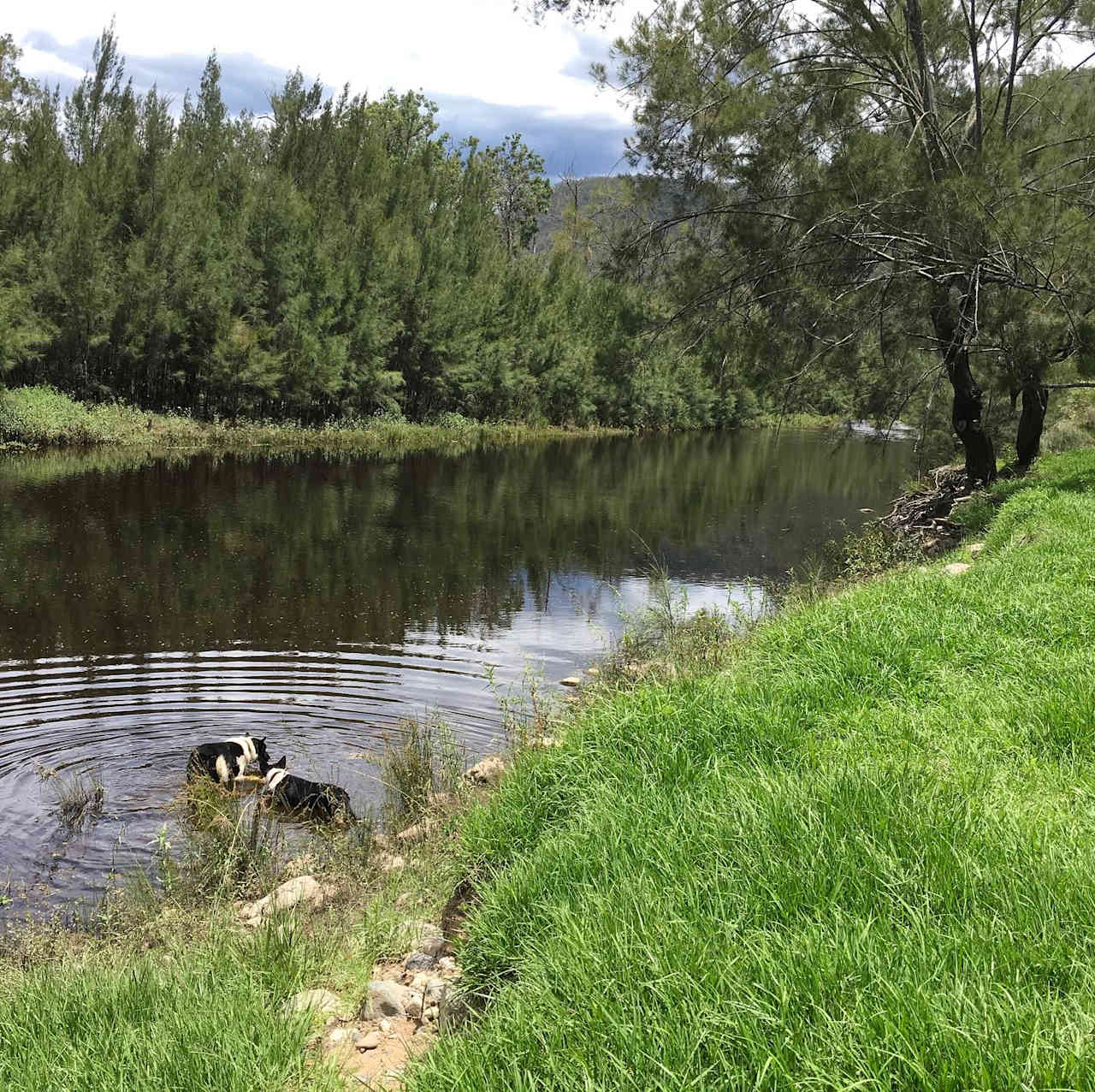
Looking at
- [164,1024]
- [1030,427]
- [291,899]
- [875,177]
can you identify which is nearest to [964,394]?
[1030,427]

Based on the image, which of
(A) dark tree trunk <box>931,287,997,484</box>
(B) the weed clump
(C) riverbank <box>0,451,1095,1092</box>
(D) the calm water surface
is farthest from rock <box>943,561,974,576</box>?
(B) the weed clump

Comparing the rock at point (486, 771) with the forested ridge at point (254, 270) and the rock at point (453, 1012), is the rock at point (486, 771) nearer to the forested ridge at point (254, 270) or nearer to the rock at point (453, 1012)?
the rock at point (453, 1012)

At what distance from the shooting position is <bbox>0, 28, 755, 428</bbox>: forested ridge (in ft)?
105

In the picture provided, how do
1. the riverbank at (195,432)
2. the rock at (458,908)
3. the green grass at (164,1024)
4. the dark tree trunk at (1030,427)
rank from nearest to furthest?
the green grass at (164,1024)
the rock at (458,908)
the dark tree trunk at (1030,427)
the riverbank at (195,432)

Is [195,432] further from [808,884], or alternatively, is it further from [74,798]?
[808,884]

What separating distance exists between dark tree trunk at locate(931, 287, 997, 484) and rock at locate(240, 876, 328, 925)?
437 inches

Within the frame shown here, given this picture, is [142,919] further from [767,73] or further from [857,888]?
[767,73]

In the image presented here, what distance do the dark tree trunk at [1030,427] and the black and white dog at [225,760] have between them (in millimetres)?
14345

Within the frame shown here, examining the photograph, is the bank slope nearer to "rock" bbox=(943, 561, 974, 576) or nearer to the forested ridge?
"rock" bbox=(943, 561, 974, 576)

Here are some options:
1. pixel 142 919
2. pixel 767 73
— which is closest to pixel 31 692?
pixel 142 919

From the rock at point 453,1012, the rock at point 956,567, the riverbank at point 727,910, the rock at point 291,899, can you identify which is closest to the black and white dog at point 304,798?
the riverbank at point 727,910

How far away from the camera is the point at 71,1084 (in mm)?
2969

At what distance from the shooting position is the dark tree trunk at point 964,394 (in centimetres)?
1334

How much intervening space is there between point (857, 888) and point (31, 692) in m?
8.72
